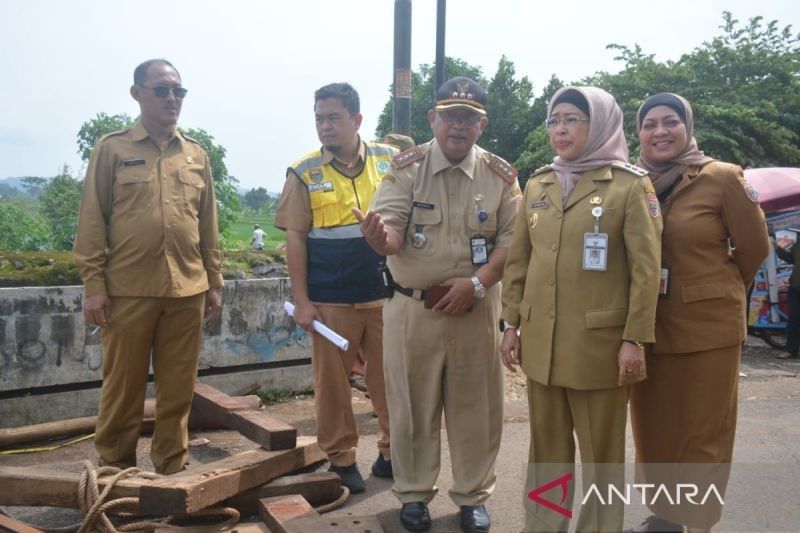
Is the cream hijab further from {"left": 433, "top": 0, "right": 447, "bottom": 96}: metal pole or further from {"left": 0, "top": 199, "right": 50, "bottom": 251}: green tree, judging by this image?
{"left": 0, "top": 199, "right": 50, "bottom": 251}: green tree

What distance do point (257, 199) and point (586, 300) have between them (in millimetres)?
66202

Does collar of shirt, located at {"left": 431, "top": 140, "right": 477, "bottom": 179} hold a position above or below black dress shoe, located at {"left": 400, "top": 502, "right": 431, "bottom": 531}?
above

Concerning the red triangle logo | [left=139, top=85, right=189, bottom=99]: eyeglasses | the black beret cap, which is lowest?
the red triangle logo

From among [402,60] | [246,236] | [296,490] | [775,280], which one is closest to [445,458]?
[296,490]

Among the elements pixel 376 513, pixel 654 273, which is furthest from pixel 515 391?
pixel 654 273

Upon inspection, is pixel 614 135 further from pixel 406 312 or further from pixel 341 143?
pixel 341 143

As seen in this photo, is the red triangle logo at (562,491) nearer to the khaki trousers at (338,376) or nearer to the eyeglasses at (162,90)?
the khaki trousers at (338,376)

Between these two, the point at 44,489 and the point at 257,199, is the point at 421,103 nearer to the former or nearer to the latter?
the point at 44,489

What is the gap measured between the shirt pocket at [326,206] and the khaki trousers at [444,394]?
2.22 ft

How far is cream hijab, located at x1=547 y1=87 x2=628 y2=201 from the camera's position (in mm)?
2836

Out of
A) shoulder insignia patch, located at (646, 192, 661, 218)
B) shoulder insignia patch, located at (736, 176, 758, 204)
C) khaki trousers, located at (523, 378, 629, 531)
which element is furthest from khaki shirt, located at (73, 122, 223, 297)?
shoulder insignia patch, located at (736, 176, 758, 204)

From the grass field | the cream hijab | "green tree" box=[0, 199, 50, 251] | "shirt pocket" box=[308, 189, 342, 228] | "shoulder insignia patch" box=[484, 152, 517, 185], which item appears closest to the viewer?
the cream hijab

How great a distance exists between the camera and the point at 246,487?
10.8 ft

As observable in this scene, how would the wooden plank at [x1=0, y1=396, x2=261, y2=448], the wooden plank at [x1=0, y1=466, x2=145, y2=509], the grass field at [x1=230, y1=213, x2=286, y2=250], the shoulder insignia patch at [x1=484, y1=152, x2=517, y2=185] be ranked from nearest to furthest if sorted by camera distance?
the wooden plank at [x1=0, y1=466, x2=145, y2=509] → the shoulder insignia patch at [x1=484, y1=152, x2=517, y2=185] → the wooden plank at [x1=0, y1=396, x2=261, y2=448] → the grass field at [x1=230, y1=213, x2=286, y2=250]
